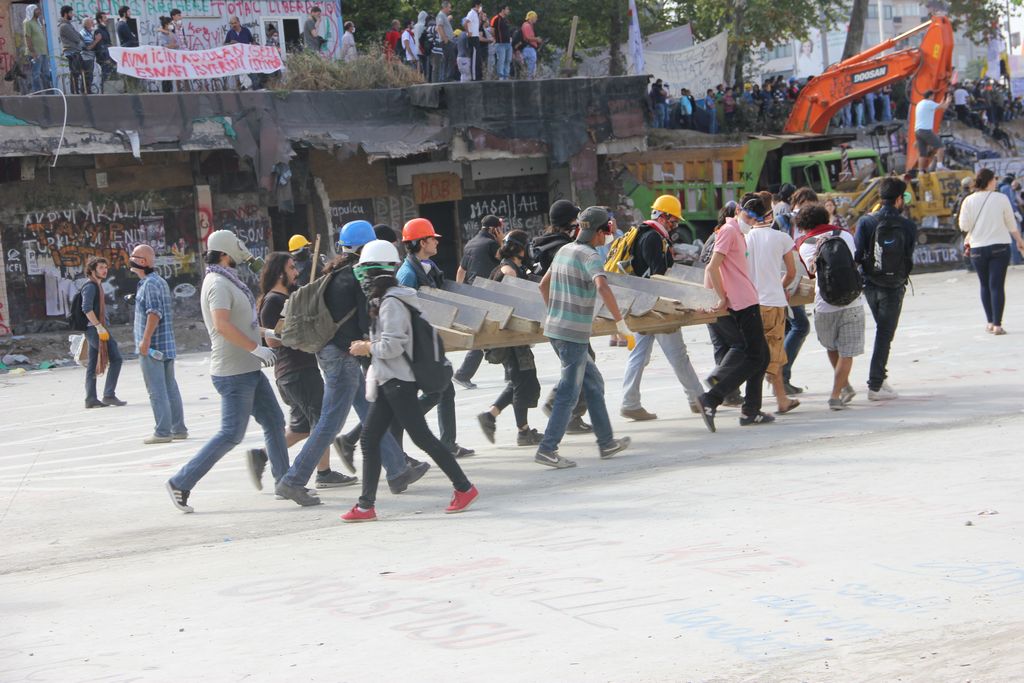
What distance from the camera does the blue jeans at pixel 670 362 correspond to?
34.9 feet

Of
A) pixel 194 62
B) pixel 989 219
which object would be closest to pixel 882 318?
pixel 989 219

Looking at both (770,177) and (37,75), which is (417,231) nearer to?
(37,75)

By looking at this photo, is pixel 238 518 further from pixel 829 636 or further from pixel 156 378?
pixel 829 636

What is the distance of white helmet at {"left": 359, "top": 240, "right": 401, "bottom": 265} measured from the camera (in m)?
7.77

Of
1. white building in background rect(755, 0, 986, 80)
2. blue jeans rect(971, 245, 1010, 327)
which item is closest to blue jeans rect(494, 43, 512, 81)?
blue jeans rect(971, 245, 1010, 327)

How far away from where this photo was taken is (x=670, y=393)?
1273 centimetres

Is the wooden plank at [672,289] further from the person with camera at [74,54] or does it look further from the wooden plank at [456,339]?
the person with camera at [74,54]

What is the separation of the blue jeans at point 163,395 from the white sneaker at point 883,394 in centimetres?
605

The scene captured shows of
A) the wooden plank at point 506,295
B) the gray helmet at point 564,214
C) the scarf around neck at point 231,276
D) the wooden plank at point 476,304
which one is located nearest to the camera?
the scarf around neck at point 231,276

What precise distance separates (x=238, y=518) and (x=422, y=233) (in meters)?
2.64

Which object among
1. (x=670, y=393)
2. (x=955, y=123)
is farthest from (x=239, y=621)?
(x=955, y=123)

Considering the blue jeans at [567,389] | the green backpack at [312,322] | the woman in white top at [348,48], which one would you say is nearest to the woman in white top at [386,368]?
the green backpack at [312,322]

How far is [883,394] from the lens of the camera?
11.3 m

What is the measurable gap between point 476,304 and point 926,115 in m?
20.4
